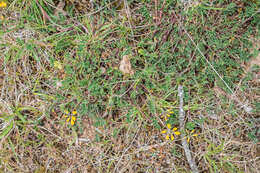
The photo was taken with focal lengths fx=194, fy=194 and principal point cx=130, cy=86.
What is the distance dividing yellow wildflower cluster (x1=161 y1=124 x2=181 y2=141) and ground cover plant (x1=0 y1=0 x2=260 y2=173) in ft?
0.04

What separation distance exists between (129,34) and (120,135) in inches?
47.9

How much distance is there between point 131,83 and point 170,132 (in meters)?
0.74

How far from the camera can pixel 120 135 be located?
237cm

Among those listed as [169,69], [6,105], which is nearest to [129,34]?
[169,69]

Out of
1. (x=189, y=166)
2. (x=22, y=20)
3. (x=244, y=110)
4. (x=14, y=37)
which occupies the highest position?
(x=22, y=20)

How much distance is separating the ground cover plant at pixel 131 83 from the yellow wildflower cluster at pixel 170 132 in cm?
1

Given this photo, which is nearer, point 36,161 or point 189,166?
point 189,166

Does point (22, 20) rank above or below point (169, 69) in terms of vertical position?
above

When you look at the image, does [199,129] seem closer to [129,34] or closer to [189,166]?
[189,166]

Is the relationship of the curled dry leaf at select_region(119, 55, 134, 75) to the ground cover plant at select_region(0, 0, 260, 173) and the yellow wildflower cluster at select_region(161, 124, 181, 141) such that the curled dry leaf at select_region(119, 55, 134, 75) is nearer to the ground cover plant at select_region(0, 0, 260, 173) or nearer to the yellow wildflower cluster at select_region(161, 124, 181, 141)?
the ground cover plant at select_region(0, 0, 260, 173)

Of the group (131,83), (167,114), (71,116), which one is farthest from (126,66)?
(71,116)

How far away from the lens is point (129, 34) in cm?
227

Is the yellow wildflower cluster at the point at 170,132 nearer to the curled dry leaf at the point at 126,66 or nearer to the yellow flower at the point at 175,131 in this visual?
the yellow flower at the point at 175,131

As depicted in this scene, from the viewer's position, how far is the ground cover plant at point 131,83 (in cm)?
219
